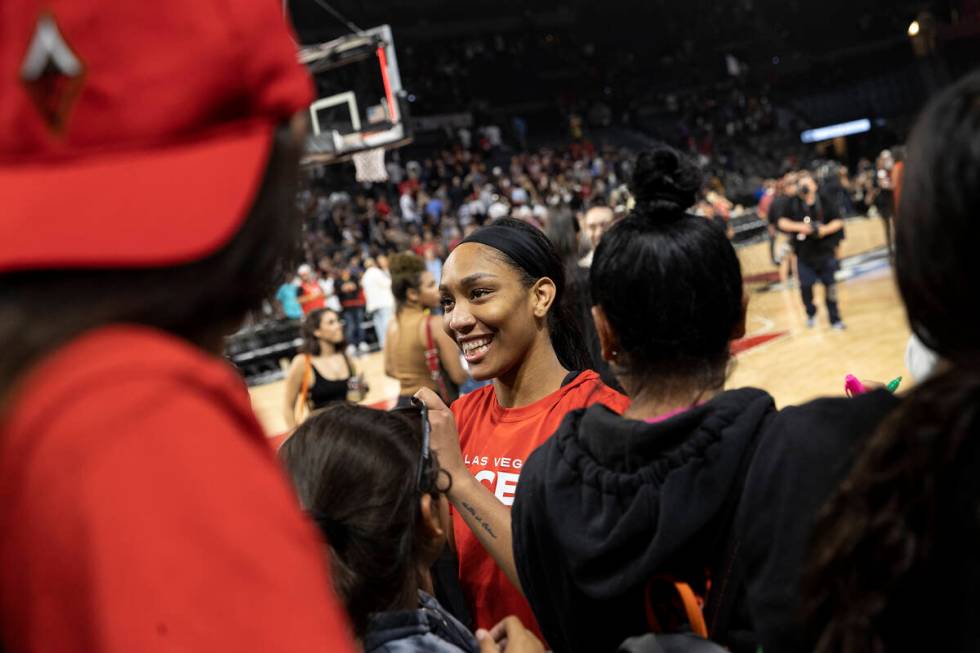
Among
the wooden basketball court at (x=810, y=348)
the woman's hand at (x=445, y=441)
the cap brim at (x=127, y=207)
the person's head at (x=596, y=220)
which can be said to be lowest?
the wooden basketball court at (x=810, y=348)

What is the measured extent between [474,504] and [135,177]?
1326mm

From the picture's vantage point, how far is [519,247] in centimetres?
271

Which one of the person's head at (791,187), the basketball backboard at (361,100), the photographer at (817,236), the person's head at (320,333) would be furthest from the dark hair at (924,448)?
the basketball backboard at (361,100)

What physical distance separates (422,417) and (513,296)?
3.03ft

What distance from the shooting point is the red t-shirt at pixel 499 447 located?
2.16 meters

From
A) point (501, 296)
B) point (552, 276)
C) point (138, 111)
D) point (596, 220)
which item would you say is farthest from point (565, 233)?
point (138, 111)

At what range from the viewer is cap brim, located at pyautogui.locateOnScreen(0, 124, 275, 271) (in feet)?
2.04

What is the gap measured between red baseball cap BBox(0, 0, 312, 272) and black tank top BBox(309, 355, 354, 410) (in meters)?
5.51

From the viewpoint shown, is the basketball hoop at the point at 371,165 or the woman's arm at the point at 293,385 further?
the basketball hoop at the point at 371,165

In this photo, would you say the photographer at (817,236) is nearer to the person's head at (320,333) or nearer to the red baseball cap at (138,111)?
the person's head at (320,333)

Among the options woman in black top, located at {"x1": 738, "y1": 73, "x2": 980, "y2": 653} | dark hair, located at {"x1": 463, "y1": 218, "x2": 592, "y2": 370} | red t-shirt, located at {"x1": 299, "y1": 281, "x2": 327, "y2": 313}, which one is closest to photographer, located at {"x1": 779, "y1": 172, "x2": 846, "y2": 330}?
red t-shirt, located at {"x1": 299, "y1": 281, "x2": 327, "y2": 313}

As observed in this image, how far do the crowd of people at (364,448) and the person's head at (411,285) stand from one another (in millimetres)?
3591

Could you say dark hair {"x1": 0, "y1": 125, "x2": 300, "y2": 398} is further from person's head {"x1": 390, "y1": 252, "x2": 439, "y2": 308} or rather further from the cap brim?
person's head {"x1": 390, "y1": 252, "x2": 439, "y2": 308}

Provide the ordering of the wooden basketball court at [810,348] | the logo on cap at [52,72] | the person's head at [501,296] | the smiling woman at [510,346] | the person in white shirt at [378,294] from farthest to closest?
the person in white shirt at [378,294] < the wooden basketball court at [810,348] < the person's head at [501,296] < the smiling woman at [510,346] < the logo on cap at [52,72]
